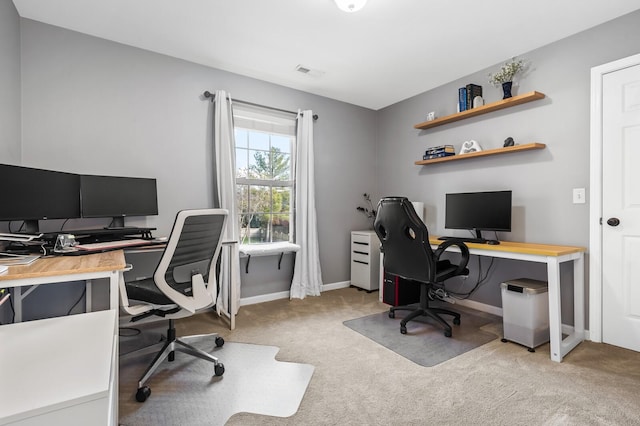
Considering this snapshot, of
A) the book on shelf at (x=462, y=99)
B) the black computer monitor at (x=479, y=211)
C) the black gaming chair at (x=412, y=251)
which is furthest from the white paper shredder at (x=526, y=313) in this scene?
the book on shelf at (x=462, y=99)


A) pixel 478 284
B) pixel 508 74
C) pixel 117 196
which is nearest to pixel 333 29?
pixel 508 74

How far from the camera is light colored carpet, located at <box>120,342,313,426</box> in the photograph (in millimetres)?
1575

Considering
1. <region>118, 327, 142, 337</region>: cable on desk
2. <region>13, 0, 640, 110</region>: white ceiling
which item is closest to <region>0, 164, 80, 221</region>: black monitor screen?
<region>118, 327, 142, 337</region>: cable on desk

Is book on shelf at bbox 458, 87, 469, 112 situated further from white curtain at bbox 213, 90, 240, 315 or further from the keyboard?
the keyboard

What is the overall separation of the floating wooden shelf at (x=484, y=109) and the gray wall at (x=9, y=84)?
11.7 feet

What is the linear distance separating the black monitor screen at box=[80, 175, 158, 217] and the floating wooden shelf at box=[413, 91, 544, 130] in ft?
9.51

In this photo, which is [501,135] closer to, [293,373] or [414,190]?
[414,190]

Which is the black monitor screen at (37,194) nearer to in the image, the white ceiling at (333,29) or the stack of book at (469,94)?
the white ceiling at (333,29)

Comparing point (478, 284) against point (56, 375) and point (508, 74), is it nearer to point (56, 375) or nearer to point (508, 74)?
point (508, 74)

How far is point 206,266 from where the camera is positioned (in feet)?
6.80

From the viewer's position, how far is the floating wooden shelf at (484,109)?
8.87 ft

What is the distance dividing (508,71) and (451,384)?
2642 mm

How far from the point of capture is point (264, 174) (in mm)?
3590

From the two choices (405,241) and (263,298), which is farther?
(263,298)
